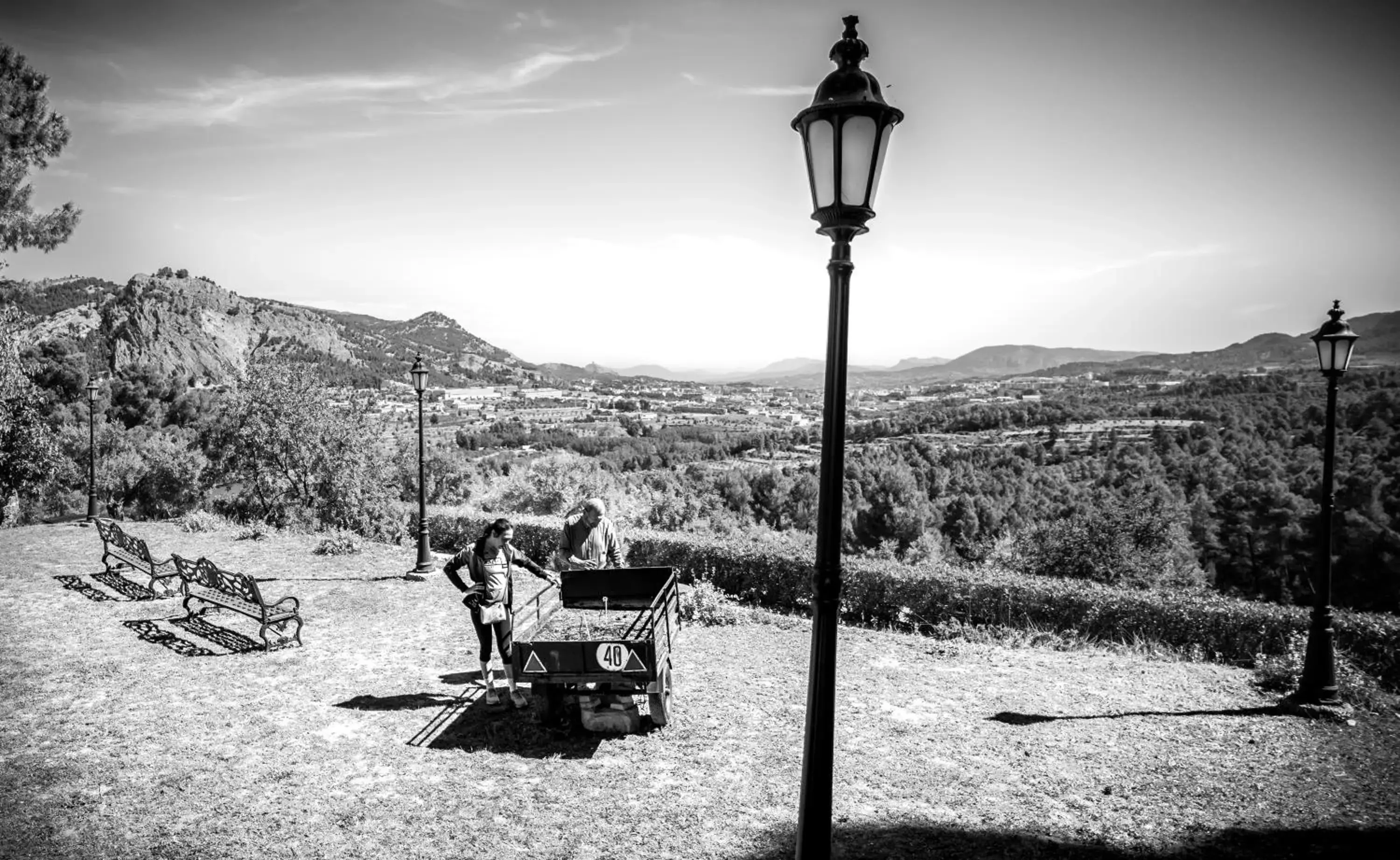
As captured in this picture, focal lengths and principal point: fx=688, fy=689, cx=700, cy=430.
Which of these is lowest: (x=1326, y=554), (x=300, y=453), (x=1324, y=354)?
(x=300, y=453)

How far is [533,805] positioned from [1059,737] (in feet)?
16.7

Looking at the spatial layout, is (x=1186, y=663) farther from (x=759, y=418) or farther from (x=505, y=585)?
(x=759, y=418)

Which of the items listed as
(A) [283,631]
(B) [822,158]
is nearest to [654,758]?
(B) [822,158]

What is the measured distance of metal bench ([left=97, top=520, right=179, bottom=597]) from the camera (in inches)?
440

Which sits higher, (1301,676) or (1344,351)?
(1344,351)

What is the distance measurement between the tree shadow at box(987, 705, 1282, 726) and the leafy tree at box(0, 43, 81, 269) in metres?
22.0

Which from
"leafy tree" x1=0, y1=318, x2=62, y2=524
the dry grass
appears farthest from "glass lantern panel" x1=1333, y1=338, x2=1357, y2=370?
"leafy tree" x1=0, y1=318, x2=62, y2=524

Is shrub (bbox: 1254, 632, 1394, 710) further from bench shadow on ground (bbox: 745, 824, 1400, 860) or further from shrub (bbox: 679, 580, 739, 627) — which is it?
shrub (bbox: 679, 580, 739, 627)

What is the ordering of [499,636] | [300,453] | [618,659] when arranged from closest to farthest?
[618,659] → [499,636] → [300,453]

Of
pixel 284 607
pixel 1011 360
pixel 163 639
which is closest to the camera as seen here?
pixel 163 639

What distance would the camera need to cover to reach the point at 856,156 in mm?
2623

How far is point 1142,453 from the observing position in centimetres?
3725

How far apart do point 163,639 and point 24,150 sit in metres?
13.7

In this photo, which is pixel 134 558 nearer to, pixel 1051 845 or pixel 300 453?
pixel 300 453
